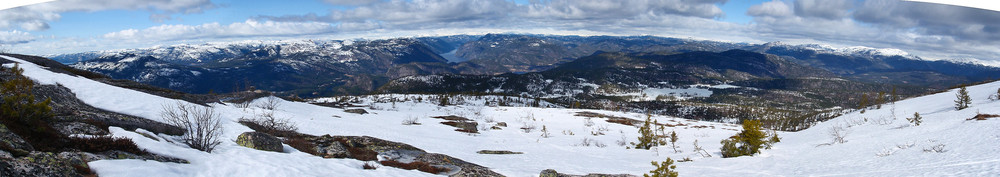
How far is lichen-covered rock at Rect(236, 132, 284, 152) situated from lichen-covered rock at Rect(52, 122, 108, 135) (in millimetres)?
3284

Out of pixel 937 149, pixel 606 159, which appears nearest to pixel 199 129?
pixel 606 159

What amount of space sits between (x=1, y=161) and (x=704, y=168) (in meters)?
16.5

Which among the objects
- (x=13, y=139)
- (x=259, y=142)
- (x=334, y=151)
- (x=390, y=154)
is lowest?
(x=390, y=154)

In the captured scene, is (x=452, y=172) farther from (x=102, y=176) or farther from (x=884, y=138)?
(x=884, y=138)

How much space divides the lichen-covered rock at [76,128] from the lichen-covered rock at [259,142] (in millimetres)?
3284

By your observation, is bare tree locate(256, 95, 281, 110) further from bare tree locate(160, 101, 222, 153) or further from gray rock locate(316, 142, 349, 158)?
gray rock locate(316, 142, 349, 158)

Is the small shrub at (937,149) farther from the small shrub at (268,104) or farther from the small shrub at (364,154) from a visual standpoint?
the small shrub at (268,104)

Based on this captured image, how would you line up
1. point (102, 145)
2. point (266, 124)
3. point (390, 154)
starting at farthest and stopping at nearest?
1. point (266, 124)
2. point (390, 154)
3. point (102, 145)

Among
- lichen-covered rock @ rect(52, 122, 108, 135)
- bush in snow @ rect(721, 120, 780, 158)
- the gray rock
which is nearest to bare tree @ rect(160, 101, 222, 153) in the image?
lichen-covered rock @ rect(52, 122, 108, 135)

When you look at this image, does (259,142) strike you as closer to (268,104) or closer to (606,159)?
(606,159)

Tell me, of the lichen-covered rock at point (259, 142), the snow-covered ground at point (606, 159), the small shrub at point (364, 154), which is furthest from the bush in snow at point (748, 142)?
the lichen-covered rock at point (259, 142)

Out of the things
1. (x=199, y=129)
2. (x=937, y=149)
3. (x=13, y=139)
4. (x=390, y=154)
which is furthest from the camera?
(x=390, y=154)

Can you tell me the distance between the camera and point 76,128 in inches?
375

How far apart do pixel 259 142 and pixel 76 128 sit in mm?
4047
